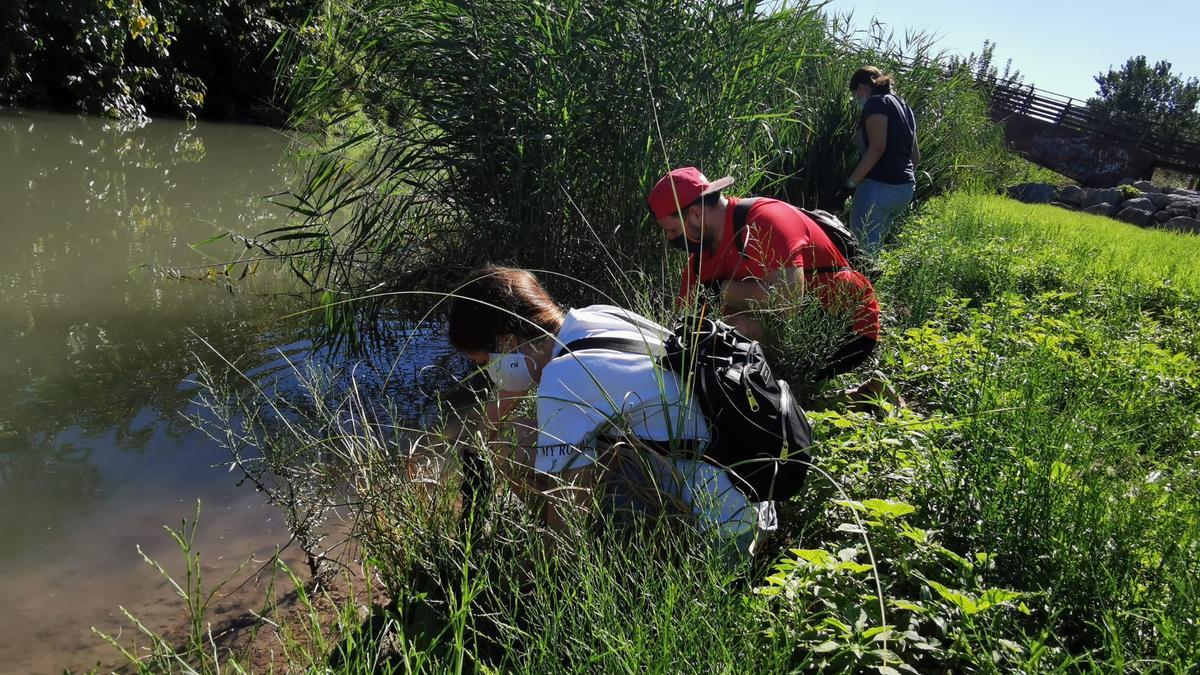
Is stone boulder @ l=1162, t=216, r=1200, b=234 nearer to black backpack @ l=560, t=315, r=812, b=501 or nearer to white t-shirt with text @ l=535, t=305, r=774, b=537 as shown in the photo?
black backpack @ l=560, t=315, r=812, b=501

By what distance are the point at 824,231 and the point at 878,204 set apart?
89.1 inches

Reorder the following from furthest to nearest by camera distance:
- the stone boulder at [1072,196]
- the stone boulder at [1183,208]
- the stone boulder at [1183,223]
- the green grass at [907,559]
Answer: the stone boulder at [1072,196] < the stone boulder at [1183,208] < the stone boulder at [1183,223] < the green grass at [907,559]

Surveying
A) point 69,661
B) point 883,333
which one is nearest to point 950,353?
point 883,333

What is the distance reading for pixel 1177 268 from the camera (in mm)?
6438

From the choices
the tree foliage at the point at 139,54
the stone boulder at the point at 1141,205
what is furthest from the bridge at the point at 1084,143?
the tree foliage at the point at 139,54

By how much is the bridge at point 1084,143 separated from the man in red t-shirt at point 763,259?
21.1 metres

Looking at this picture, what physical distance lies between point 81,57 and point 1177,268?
18.8m

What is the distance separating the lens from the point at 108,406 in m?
4.58

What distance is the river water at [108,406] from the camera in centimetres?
309

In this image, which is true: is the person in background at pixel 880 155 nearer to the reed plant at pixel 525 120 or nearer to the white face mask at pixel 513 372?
the reed plant at pixel 525 120

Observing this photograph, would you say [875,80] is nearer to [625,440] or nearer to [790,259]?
[790,259]

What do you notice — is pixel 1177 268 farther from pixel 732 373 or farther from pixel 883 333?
pixel 732 373

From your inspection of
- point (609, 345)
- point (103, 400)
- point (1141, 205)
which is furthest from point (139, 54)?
point (609, 345)

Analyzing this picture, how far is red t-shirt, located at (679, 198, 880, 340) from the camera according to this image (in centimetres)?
363
